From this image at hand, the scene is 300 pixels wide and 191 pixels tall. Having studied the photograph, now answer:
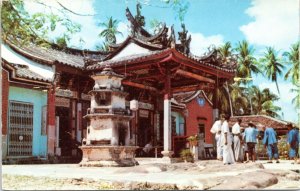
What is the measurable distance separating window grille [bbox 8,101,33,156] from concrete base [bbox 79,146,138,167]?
7.96ft

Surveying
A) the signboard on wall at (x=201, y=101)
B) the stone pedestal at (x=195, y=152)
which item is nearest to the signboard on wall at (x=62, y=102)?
the stone pedestal at (x=195, y=152)

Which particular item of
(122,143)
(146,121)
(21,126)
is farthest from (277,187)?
(146,121)

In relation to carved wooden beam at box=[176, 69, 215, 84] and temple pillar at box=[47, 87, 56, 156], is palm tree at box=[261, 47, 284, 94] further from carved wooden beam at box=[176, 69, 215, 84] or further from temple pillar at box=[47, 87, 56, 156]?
temple pillar at box=[47, 87, 56, 156]

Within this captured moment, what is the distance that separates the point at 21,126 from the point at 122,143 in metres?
3.11

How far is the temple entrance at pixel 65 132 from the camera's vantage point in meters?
12.5

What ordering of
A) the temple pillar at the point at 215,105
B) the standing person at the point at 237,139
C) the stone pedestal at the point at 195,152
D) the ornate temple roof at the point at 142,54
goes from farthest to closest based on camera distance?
the temple pillar at the point at 215,105 → the stone pedestal at the point at 195,152 → the ornate temple roof at the point at 142,54 → the standing person at the point at 237,139

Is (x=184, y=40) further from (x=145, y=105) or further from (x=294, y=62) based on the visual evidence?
(x=294, y=62)

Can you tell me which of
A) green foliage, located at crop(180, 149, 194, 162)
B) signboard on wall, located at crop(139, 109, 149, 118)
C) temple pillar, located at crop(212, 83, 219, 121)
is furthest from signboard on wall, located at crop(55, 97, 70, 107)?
temple pillar, located at crop(212, 83, 219, 121)

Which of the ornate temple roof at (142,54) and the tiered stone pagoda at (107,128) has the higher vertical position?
the ornate temple roof at (142,54)

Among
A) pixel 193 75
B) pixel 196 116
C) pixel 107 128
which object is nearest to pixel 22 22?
pixel 107 128

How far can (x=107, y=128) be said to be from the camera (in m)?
9.10

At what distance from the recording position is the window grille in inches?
410

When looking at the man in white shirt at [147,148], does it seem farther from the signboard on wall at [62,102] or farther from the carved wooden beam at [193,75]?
the signboard on wall at [62,102]

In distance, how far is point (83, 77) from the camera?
13.1 metres
